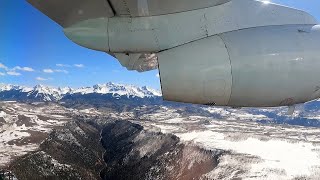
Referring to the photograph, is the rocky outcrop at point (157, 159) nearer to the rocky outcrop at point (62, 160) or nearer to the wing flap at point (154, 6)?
the rocky outcrop at point (62, 160)

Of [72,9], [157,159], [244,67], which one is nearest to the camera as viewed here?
[244,67]

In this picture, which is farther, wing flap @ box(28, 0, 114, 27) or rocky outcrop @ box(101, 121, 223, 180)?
rocky outcrop @ box(101, 121, 223, 180)

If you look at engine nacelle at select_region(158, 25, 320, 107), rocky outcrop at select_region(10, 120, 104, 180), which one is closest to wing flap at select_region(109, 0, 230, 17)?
engine nacelle at select_region(158, 25, 320, 107)

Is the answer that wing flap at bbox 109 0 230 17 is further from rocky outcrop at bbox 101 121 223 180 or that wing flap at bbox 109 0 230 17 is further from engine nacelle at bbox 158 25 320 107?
rocky outcrop at bbox 101 121 223 180

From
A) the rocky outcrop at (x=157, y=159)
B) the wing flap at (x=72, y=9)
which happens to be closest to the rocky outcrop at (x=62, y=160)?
the rocky outcrop at (x=157, y=159)

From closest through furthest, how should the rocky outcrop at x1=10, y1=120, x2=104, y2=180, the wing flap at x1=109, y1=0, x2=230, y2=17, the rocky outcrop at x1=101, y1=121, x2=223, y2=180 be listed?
the wing flap at x1=109, y1=0, x2=230, y2=17 < the rocky outcrop at x1=101, y1=121, x2=223, y2=180 < the rocky outcrop at x1=10, y1=120, x2=104, y2=180

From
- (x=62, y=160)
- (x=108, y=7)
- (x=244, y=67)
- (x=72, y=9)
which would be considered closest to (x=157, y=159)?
(x=62, y=160)

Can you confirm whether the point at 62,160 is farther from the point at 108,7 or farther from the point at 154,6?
the point at 154,6
